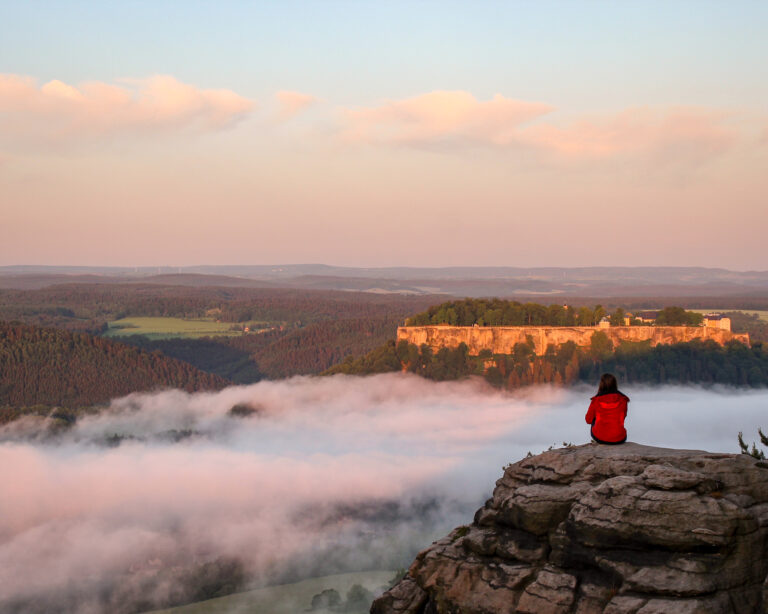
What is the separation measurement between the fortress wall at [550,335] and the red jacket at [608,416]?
13869 cm

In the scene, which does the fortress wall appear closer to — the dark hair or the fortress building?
the fortress building

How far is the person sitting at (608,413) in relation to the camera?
28.0 m

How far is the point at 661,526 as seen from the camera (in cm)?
2508

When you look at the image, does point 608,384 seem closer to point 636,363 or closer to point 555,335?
point 636,363

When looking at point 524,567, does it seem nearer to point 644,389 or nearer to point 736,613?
point 736,613

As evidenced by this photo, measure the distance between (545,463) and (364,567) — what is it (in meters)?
67.4

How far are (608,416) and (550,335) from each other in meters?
142

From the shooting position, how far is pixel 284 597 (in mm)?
82438

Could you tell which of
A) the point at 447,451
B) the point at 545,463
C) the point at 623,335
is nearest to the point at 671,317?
the point at 623,335

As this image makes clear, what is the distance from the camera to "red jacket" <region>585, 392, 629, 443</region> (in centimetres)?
2803

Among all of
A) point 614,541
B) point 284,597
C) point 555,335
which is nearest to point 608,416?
point 614,541

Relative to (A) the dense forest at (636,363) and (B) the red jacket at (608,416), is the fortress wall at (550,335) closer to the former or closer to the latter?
(A) the dense forest at (636,363)

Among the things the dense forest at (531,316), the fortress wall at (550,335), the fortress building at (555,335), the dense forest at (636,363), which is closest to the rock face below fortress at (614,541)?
the dense forest at (636,363)

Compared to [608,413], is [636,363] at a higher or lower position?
lower
